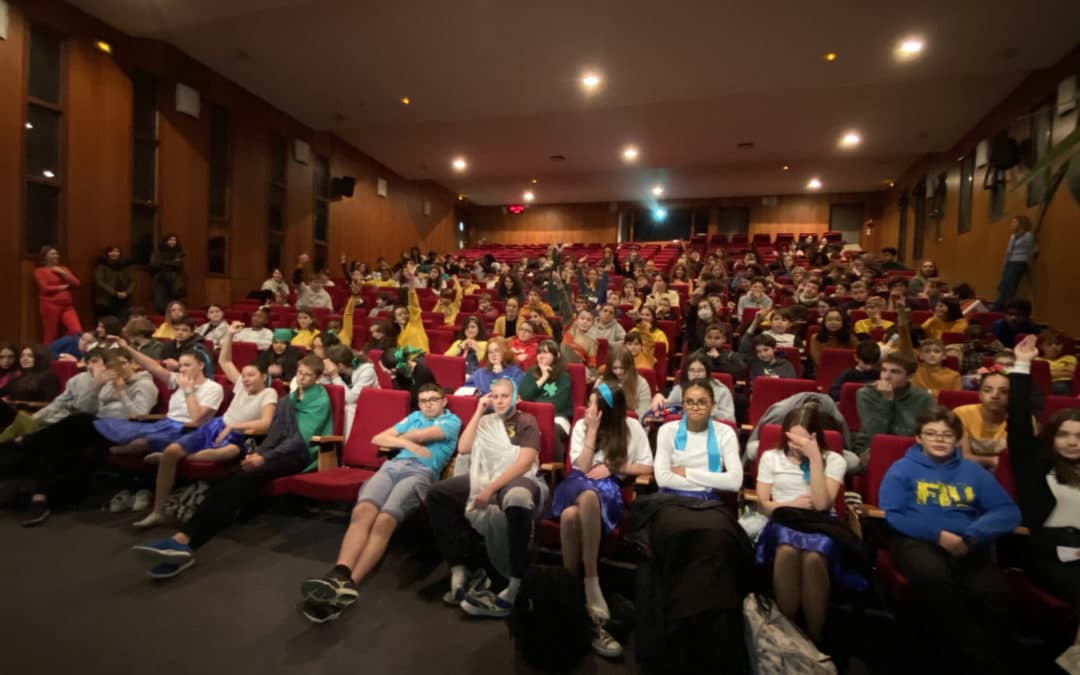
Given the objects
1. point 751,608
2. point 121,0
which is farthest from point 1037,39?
point 121,0

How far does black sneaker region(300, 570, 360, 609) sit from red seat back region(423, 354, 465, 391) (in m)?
1.66

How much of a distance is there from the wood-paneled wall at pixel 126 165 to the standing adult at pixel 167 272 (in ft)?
0.69

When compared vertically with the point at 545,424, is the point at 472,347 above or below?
above

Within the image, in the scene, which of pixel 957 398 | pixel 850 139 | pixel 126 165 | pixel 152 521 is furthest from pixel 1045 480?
pixel 850 139

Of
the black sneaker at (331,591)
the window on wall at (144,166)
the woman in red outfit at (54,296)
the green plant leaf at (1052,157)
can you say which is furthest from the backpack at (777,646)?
the window on wall at (144,166)

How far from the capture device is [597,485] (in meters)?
2.24

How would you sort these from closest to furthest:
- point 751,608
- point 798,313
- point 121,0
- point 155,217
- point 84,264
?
point 751,608
point 798,313
point 121,0
point 84,264
point 155,217

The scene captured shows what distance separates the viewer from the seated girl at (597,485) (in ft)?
6.81

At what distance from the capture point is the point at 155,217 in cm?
635

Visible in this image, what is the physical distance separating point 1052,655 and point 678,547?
1257 mm

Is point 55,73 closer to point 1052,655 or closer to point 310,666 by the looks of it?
point 310,666

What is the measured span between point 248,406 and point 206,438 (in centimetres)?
24

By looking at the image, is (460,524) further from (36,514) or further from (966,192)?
(966,192)

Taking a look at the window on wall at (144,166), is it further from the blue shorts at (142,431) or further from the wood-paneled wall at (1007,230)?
the wood-paneled wall at (1007,230)
